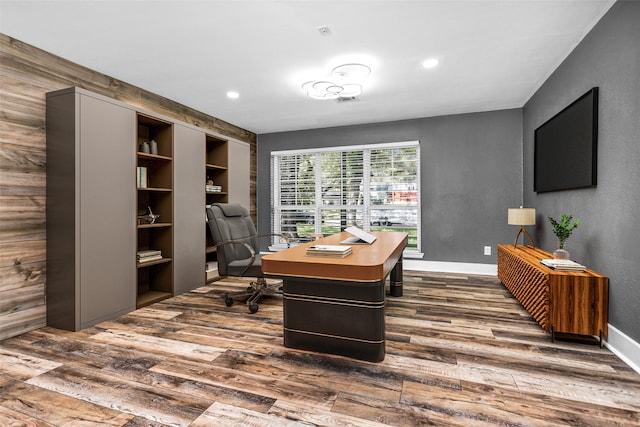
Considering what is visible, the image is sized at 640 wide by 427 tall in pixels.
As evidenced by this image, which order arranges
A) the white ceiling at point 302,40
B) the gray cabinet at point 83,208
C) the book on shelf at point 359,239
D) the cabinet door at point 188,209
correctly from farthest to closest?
the cabinet door at point 188,209 < the book on shelf at point 359,239 < the gray cabinet at point 83,208 < the white ceiling at point 302,40

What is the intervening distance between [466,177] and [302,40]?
11.0 feet

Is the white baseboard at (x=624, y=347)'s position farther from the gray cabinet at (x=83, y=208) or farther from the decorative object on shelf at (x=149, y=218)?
the decorative object on shelf at (x=149, y=218)

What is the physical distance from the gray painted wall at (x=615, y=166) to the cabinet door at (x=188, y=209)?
399cm

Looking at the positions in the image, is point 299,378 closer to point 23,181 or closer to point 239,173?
point 23,181

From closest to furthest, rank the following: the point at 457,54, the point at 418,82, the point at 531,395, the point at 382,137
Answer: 1. the point at 531,395
2. the point at 457,54
3. the point at 418,82
4. the point at 382,137

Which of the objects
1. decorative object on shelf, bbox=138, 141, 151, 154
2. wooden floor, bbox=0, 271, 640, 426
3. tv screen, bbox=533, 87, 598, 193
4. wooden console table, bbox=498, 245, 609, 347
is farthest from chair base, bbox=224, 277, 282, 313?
tv screen, bbox=533, 87, 598, 193

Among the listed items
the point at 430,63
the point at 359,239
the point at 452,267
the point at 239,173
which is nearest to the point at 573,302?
the point at 359,239

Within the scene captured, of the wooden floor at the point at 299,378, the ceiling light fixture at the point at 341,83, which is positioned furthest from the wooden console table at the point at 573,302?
the ceiling light fixture at the point at 341,83

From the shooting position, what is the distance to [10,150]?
8.48 ft

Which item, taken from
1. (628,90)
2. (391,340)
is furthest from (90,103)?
(628,90)

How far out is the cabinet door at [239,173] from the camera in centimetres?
470

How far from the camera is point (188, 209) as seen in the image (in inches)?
154

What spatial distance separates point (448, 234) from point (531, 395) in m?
3.44

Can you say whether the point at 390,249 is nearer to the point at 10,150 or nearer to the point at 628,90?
the point at 628,90
